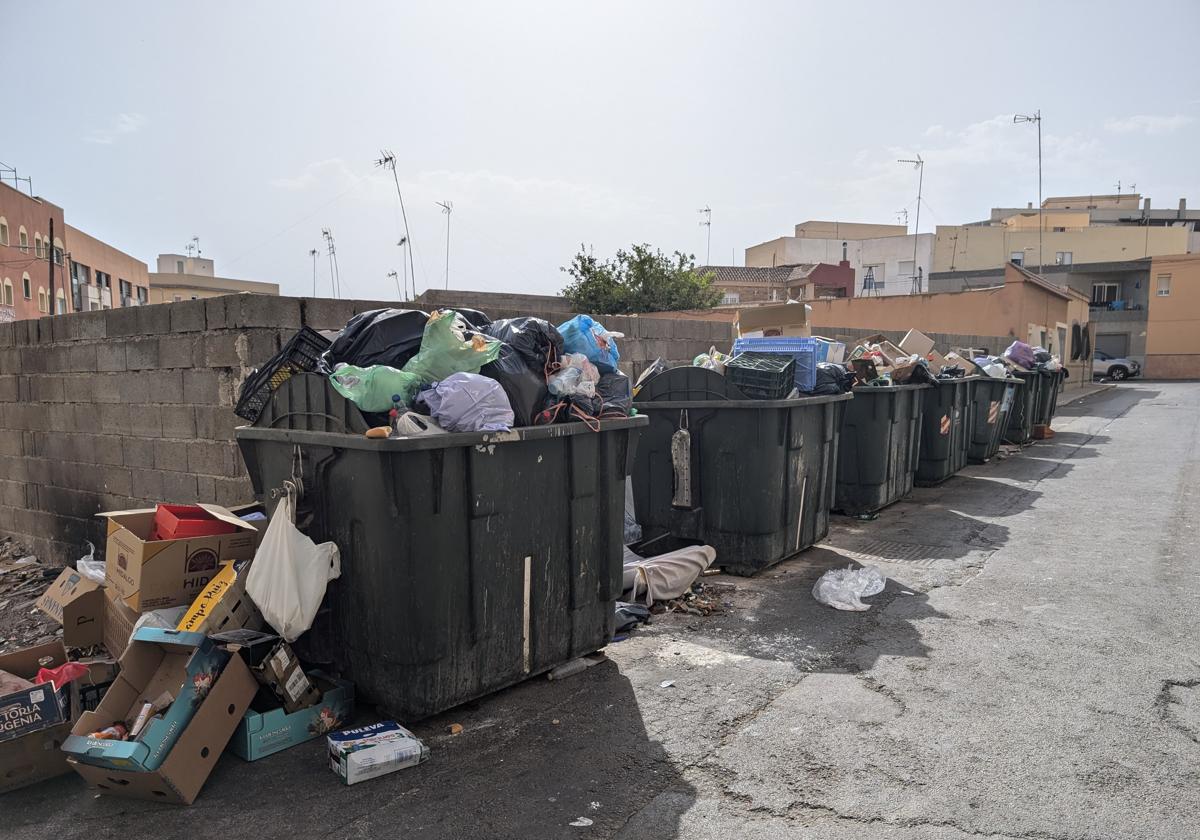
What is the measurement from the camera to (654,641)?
411 cm

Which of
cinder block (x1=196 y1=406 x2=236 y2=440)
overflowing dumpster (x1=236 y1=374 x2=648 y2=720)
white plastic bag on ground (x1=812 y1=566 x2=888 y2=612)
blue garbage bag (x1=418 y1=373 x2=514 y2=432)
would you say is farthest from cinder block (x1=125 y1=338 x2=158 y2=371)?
white plastic bag on ground (x1=812 y1=566 x2=888 y2=612)

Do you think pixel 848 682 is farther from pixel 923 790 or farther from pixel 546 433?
pixel 546 433

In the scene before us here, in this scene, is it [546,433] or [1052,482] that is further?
[1052,482]

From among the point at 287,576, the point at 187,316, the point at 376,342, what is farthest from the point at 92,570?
the point at 376,342

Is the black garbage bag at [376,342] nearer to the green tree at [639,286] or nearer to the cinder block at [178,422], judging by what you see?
the cinder block at [178,422]

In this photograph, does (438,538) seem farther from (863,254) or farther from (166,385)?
(863,254)

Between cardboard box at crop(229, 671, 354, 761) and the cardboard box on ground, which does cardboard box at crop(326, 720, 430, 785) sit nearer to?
cardboard box at crop(229, 671, 354, 761)

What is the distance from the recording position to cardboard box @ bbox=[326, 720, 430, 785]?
8.95ft

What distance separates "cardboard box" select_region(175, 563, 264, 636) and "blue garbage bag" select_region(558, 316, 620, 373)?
5.81 ft

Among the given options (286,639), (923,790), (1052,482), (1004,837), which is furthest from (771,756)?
(1052,482)

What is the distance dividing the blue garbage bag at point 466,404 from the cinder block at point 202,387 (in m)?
2.04

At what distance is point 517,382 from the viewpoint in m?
3.38

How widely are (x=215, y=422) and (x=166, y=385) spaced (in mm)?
604

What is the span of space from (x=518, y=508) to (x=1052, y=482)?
8.01 metres
